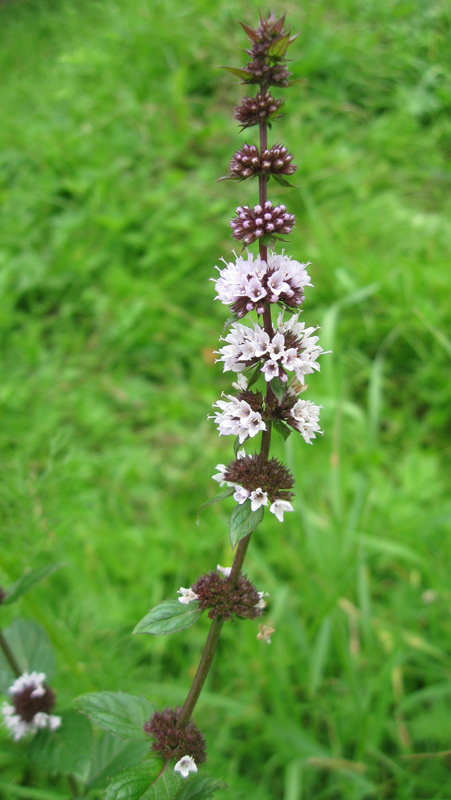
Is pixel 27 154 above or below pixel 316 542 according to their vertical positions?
above

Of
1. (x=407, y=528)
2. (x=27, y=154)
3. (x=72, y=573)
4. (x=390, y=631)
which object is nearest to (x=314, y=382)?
(x=407, y=528)

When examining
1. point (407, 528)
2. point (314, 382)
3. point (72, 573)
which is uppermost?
point (314, 382)

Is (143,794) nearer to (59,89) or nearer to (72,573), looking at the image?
(72,573)

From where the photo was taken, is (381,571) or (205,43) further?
(205,43)

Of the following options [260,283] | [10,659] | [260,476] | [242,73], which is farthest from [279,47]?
[10,659]

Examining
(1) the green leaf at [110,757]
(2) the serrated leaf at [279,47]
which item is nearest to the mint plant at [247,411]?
(2) the serrated leaf at [279,47]

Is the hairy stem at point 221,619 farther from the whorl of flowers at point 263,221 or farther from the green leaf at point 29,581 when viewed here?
the green leaf at point 29,581

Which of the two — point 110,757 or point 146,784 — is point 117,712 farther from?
point 110,757
